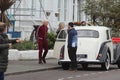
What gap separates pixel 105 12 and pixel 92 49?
46.4 ft

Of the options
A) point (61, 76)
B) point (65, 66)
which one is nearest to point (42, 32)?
point (65, 66)

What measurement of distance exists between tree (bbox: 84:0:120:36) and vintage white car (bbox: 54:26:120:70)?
12.3 metres

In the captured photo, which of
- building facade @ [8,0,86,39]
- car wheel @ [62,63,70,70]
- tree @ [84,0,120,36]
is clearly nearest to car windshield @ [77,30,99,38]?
car wheel @ [62,63,70,70]

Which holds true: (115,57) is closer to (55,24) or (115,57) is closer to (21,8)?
(21,8)

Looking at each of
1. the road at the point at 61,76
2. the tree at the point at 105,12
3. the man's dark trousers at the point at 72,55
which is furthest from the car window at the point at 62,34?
the tree at the point at 105,12

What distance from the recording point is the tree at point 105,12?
3438 centimetres

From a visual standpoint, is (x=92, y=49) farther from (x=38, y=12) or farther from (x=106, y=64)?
(x=38, y=12)

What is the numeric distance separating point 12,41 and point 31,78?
5557mm

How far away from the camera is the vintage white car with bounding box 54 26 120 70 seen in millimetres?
20812

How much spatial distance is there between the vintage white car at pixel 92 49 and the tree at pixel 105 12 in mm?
12304

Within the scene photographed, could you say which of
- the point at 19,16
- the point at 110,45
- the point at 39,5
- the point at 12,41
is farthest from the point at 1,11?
the point at 12,41

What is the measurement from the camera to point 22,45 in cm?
2623

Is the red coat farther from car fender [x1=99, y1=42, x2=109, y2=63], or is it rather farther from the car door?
car fender [x1=99, y1=42, x2=109, y2=63]

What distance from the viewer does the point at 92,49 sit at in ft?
68.2
